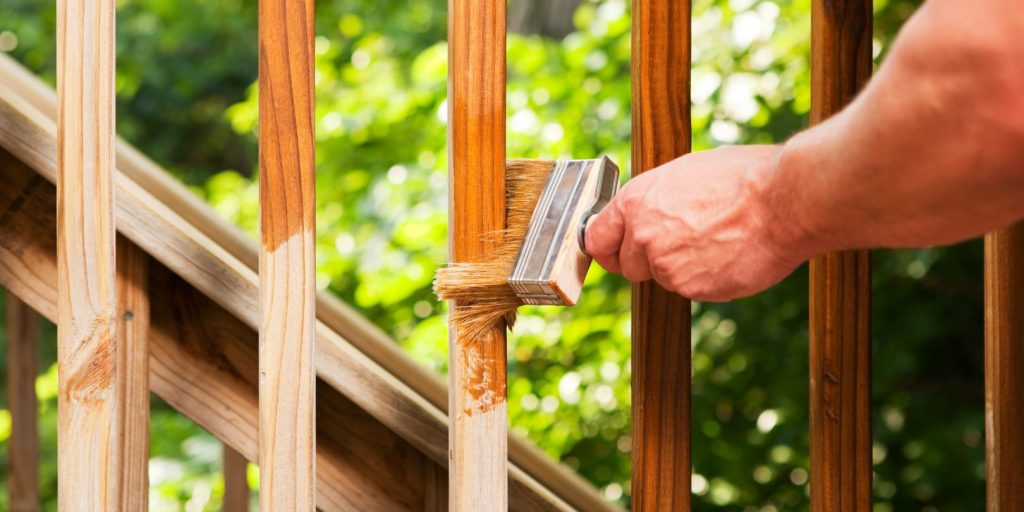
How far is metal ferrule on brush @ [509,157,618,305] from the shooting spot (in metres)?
1.05

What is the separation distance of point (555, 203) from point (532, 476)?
0.52 metres

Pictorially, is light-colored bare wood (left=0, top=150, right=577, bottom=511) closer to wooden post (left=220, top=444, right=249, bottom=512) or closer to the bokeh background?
wooden post (left=220, top=444, right=249, bottom=512)

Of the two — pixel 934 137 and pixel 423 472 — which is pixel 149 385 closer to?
pixel 423 472

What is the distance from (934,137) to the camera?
0.75 m

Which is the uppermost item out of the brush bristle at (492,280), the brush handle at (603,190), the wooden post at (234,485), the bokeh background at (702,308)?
the bokeh background at (702,308)

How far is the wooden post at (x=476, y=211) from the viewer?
42.1 inches

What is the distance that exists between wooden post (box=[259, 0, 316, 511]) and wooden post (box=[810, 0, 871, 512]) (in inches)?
22.6

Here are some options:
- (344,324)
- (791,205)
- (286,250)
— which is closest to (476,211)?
(286,250)

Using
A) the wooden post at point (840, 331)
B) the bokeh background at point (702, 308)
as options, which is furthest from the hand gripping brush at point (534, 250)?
the bokeh background at point (702, 308)

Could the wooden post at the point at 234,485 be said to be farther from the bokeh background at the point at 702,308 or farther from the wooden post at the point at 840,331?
the wooden post at the point at 840,331

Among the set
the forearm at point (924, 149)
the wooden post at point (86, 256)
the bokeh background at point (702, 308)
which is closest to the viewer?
the forearm at point (924, 149)

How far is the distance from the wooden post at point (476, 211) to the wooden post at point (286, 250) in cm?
16

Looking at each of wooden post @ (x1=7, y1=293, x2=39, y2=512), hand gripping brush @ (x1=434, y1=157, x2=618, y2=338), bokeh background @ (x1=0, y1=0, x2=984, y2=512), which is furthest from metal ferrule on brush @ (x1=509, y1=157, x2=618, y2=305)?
wooden post @ (x1=7, y1=293, x2=39, y2=512)

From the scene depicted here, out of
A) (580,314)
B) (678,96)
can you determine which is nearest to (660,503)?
(678,96)
